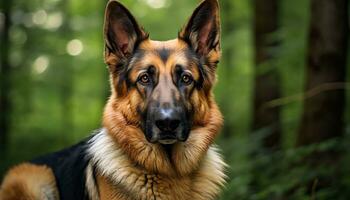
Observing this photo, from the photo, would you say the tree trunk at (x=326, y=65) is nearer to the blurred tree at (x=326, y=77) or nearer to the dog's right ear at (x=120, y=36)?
the blurred tree at (x=326, y=77)

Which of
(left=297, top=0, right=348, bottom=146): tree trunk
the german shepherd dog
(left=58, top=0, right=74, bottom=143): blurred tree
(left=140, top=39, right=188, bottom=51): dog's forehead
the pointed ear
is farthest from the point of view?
(left=58, top=0, right=74, bottom=143): blurred tree

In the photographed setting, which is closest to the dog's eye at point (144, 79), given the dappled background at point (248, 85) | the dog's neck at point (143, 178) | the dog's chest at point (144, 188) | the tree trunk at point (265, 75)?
the dog's neck at point (143, 178)

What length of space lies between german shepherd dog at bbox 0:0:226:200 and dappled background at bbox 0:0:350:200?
60.2 inches

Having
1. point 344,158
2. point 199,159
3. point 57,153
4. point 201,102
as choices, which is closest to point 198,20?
point 201,102

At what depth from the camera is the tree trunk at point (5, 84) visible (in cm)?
1358

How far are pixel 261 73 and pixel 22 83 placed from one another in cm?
640

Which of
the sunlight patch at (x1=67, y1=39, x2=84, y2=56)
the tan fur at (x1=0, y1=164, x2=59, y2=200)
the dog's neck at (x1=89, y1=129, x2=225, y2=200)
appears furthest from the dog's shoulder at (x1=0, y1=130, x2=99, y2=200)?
the sunlight patch at (x1=67, y1=39, x2=84, y2=56)

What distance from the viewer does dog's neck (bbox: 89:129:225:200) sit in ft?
17.5

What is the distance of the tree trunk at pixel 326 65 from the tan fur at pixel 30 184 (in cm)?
336

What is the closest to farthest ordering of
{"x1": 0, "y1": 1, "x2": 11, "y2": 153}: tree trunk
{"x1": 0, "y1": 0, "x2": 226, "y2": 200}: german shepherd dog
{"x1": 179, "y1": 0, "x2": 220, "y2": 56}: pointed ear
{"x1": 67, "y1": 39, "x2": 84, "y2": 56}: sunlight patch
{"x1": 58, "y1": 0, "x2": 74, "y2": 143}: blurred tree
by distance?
{"x1": 0, "y1": 0, "x2": 226, "y2": 200}: german shepherd dog → {"x1": 179, "y1": 0, "x2": 220, "y2": 56}: pointed ear → {"x1": 0, "y1": 1, "x2": 11, "y2": 153}: tree trunk → {"x1": 58, "y1": 0, "x2": 74, "y2": 143}: blurred tree → {"x1": 67, "y1": 39, "x2": 84, "y2": 56}: sunlight patch

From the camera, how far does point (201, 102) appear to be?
547 centimetres

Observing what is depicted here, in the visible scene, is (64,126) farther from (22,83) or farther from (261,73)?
(261,73)

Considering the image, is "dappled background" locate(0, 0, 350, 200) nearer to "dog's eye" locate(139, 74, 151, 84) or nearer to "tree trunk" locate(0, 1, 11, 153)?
"tree trunk" locate(0, 1, 11, 153)

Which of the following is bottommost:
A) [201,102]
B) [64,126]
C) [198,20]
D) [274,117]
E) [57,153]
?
[64,126]
